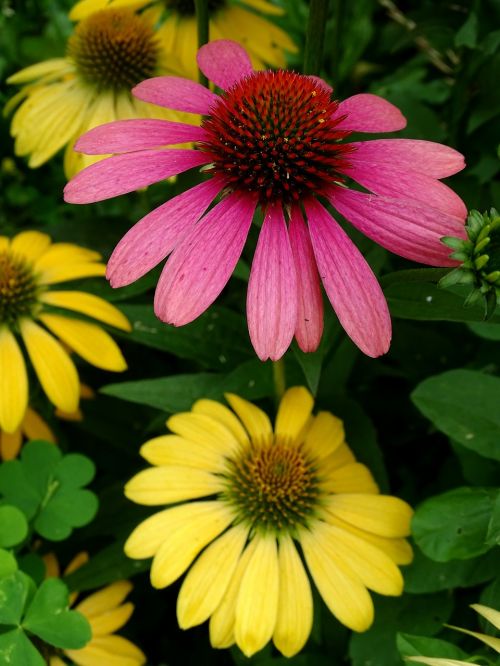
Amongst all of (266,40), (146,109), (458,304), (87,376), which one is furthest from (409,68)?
(458,304)

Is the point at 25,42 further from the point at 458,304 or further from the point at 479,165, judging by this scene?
the point at 458,304

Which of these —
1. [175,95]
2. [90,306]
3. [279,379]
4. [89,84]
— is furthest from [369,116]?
[89,84]

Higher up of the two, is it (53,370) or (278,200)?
(278,200)

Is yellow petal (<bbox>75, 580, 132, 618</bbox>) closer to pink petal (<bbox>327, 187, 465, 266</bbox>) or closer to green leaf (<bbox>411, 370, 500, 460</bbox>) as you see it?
green leaf (<bbox>411, 370, 500, 460</bbox>)

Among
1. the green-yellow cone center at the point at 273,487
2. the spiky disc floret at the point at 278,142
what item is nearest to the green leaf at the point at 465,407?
the green-yellow cone center at the point at 273,487

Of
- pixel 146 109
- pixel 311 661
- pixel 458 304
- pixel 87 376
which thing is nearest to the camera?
pixel 458 304

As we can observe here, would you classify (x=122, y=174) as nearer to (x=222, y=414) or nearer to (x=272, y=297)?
(x=272, y=297)
